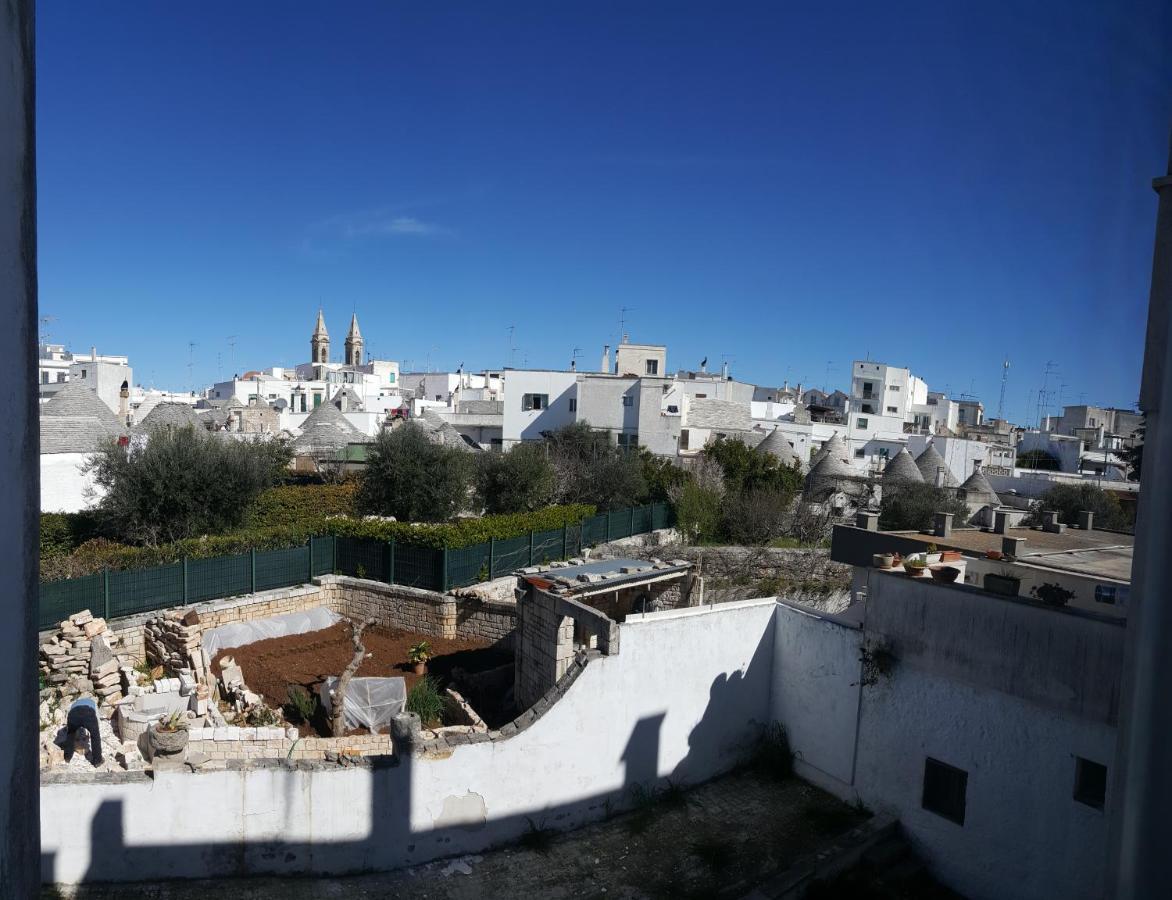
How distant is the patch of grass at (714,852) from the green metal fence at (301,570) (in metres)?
9.78

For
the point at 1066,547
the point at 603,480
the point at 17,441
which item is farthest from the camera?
the point at 603,480

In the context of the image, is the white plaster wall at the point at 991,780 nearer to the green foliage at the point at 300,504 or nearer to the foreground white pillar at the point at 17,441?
the foreground white pillar at the point at 17,441

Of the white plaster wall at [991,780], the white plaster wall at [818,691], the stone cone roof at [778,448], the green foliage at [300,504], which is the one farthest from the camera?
the stone cone roof at [778,448]

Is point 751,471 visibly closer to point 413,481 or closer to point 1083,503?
point 1083,503

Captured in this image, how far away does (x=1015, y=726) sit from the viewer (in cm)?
873

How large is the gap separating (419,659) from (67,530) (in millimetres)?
12169

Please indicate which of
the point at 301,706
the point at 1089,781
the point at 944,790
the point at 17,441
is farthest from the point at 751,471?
the point at 17,441

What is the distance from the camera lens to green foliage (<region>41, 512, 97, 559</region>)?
19.5 metres

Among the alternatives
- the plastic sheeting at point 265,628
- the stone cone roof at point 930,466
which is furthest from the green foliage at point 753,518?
the plastic sheeting at point 265,628

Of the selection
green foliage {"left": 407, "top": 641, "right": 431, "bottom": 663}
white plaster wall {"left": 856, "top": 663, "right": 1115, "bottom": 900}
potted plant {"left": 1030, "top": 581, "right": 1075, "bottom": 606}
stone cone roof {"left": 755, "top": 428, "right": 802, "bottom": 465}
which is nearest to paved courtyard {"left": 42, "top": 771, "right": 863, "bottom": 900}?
white plaster wall {"left": 856, "top": 663, "right": 1115, "bottom": 900}

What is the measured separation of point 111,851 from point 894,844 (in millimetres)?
9149

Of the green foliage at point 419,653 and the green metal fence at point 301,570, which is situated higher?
A: the green metal fence at point 301,570

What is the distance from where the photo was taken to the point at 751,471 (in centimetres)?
3159

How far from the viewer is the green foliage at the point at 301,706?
12352mm
